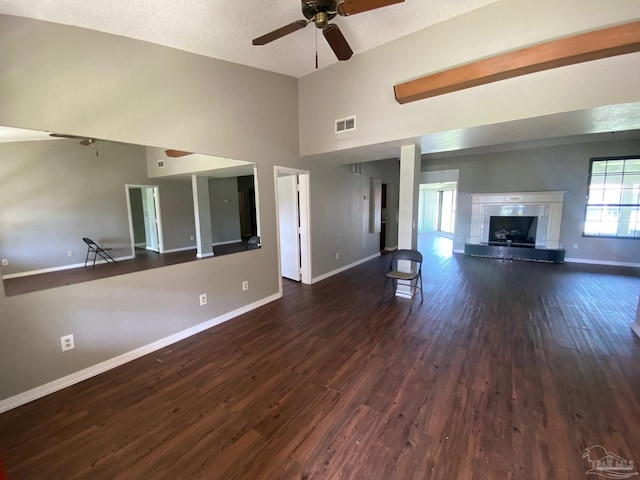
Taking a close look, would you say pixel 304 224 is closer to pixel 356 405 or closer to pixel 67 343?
pixel 356 405

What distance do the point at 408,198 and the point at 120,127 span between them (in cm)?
351

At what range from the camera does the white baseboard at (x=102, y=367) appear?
1.93 metres

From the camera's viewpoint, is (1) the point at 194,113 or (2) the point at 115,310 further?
(1) the point at 194,113

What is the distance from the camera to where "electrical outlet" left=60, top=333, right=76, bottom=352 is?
2.10m

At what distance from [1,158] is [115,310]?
143 centimetres

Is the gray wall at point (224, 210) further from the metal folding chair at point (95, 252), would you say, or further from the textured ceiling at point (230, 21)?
the textured ceiling at point (230, 21)

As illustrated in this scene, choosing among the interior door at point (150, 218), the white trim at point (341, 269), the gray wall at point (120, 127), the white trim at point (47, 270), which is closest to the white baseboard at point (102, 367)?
the gray wall at point (120, 127)

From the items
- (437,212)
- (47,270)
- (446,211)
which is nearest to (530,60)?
(47,270)

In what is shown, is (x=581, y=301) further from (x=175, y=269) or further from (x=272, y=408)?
(x=175, y=269)

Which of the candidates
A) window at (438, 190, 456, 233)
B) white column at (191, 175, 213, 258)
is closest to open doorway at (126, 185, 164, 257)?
white column at (191, 175, 213, 258)

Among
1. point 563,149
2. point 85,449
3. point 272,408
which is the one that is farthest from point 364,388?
point 563,149

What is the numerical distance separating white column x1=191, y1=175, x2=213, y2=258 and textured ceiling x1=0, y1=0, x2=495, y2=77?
1419 mm

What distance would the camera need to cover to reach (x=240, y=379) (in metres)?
2.20

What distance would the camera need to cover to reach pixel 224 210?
3.56 m
